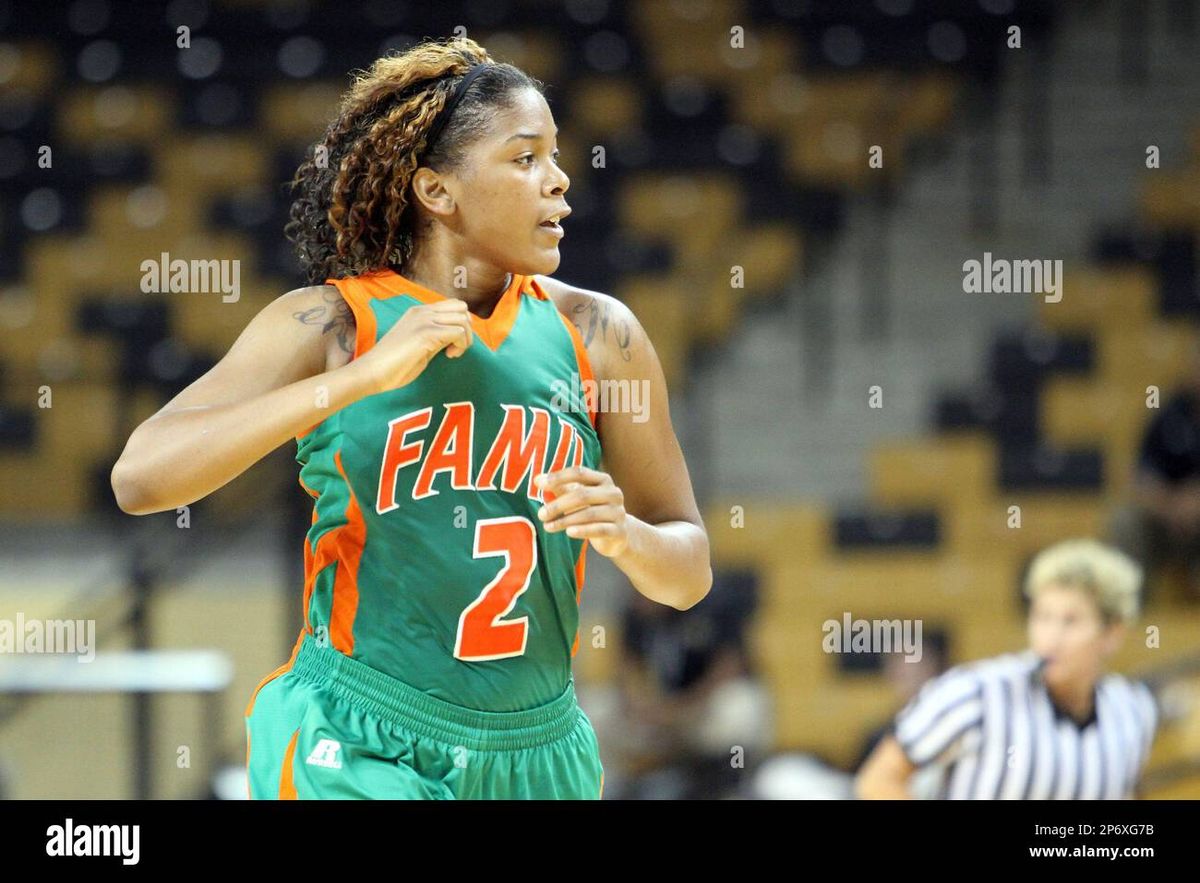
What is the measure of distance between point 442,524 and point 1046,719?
2.13 metres

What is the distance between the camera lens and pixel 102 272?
737 centimetres

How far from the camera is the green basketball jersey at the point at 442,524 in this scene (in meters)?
2.18

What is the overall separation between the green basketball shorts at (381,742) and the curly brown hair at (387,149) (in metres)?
0.56

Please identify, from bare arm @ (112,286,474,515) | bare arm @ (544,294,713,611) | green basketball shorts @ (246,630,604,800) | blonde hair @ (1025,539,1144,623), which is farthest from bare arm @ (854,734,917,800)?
bare arm @ (112,286,474,515)

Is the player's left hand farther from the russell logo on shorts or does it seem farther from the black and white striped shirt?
the black and white striped shirt

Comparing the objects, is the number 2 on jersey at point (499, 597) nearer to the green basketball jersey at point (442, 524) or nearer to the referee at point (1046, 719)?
the green basketball jersey at point (442, 524)

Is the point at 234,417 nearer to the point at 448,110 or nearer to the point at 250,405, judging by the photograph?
the point at 250,405

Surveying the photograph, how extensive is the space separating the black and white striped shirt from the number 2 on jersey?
1656mm

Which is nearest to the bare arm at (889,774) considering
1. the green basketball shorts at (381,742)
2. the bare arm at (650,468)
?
the bare arm at (650,468)

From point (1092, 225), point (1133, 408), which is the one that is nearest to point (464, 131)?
point (1133, 408)

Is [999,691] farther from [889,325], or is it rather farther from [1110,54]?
[1110,54]

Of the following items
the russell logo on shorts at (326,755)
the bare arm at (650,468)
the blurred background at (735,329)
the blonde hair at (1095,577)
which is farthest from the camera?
the blurred background at (735,329)

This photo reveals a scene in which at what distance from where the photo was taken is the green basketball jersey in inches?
85.7

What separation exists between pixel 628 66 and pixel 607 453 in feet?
19.5
